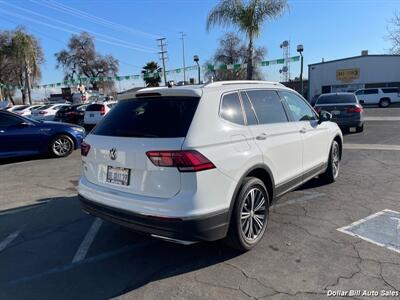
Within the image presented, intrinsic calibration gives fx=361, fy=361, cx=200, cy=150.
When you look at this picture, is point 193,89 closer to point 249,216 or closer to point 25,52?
point 249,216

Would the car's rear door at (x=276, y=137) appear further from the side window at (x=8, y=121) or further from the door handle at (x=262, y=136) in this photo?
the side window at (x=8, y=121)

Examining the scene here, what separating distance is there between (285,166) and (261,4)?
45.8 ft

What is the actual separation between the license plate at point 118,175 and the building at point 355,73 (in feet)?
137

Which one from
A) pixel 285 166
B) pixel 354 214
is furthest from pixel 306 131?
pixel 354 214

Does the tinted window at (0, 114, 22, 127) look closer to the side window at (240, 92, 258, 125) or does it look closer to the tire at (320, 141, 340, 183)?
the side window at (240, 92, 258, 125)

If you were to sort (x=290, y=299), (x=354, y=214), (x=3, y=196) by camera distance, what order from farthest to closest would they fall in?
(x=3, y=196), (x=354, y=214), (x=290, y=299)

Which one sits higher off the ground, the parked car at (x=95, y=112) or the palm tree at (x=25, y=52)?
the palm tree at (x=25, y=52)

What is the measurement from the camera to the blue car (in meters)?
9.68

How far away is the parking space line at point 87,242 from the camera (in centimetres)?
396

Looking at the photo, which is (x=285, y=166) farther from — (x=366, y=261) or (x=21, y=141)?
(x=21, y=141)

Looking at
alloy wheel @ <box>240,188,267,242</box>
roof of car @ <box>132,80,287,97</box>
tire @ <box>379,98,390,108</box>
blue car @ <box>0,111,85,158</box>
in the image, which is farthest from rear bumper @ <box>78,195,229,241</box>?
tire @ <box>379,98,390,108</box>

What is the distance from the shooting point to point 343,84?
44781 mm

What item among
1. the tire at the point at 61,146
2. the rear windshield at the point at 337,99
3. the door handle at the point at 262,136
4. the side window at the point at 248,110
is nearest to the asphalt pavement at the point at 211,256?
the door handle at the point at 262,136

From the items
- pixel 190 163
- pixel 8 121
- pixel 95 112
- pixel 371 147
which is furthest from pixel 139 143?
pixel 95 112
